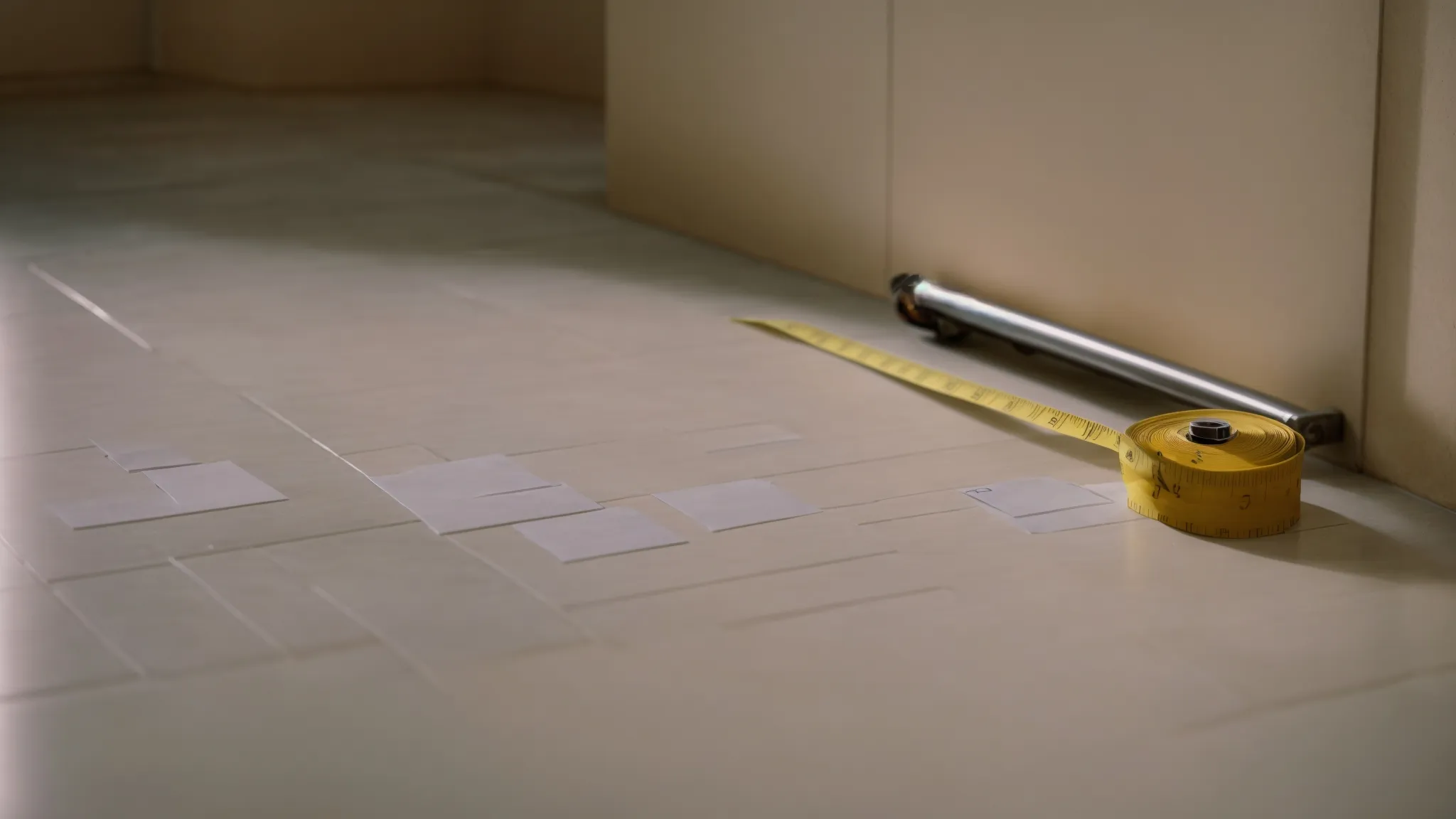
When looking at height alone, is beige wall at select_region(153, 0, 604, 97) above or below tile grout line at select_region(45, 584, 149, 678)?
above

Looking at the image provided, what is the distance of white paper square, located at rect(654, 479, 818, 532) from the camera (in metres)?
2.59

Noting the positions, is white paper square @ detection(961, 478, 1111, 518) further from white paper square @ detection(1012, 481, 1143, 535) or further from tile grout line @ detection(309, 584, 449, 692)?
tile grout line @ detection(309, 584, 449, 692)

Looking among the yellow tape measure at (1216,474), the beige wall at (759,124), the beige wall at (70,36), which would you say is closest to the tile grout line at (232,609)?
the yellow tape measure at (1216,474)

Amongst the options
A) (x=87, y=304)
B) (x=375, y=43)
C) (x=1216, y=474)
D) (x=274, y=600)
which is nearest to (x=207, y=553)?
(x=274, y=600)

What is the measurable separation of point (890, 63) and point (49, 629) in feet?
8.22

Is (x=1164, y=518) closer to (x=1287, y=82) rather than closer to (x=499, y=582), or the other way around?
(x=1287, y=82)

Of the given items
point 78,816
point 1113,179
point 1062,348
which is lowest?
point 78,816

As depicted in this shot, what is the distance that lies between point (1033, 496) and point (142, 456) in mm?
1480

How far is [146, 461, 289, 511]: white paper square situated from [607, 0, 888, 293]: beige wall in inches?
75.2

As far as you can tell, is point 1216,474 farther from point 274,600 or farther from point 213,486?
point 213,486

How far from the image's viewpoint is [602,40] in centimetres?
879

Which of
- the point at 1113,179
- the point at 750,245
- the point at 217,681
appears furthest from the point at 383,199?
the point at 217,681

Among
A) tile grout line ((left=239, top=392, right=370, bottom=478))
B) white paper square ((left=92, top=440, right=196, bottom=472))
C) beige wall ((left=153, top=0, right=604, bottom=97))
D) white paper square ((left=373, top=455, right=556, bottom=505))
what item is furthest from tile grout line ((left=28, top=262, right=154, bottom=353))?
beige wall ((left=153, top=0, right=604, bottom=97))

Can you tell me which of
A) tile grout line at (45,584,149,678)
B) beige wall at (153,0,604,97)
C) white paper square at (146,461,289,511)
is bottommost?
tile grout line at (45,584,149,678)
